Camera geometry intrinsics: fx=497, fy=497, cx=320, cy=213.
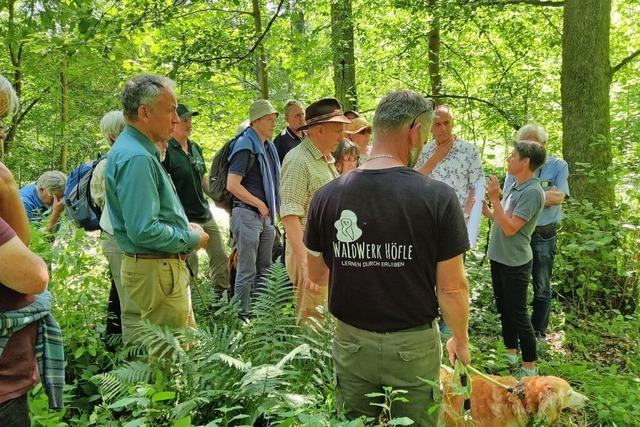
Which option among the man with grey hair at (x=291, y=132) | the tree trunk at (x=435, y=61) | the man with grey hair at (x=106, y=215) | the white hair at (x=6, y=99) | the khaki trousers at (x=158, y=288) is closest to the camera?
the white hair at (x=6, y=99)

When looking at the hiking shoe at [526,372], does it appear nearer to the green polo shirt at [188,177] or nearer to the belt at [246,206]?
the belt at [246,206]

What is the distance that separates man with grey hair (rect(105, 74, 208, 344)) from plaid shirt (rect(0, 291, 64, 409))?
82 cm

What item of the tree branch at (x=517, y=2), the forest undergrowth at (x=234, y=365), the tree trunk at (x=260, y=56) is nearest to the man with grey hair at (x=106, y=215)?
the forest undergrowth at (x=234, y=365)

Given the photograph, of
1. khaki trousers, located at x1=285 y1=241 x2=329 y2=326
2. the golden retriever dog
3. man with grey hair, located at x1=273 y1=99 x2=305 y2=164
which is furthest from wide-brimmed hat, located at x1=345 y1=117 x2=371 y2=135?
the golden retriever dog

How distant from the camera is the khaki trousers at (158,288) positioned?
2.90 metres

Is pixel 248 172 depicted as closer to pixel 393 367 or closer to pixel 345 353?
pixel 345 353

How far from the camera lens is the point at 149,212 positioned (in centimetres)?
267

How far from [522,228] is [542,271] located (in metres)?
0.99

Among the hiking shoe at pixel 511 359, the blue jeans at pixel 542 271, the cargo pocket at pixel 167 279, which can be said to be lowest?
the hiking shoe at pixel 511 359

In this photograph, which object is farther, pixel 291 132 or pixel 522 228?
pixel 291 132

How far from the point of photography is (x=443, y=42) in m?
9.94

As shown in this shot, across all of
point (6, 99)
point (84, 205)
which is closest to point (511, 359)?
point (84, 205)

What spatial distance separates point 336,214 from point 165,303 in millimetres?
1403

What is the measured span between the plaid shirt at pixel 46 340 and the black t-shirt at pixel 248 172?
2.91 meters
